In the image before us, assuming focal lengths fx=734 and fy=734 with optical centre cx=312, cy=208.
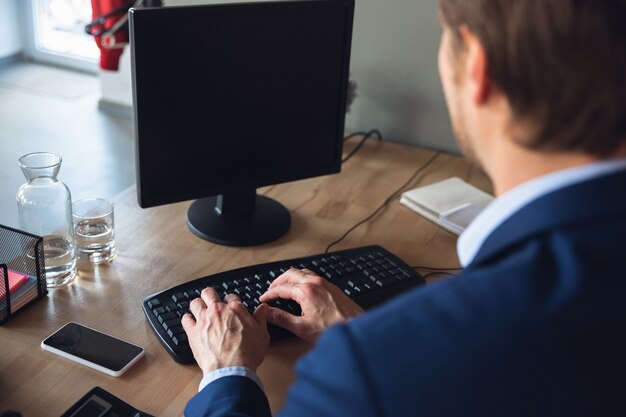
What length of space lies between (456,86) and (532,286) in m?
0.25

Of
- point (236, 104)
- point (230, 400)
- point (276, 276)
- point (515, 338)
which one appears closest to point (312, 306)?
point (276, 276)

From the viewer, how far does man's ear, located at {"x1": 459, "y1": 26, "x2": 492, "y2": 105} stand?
28.9 inches

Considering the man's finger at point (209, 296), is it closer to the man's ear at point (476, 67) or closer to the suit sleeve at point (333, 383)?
the suit sleeve at point (333, 383)

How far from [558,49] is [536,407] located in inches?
13.2

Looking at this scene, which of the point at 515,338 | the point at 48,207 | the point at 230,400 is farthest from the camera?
the point at 48,207

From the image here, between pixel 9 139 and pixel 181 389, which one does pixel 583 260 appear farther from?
pixel 9 139

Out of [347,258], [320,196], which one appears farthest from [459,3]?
[320,196]

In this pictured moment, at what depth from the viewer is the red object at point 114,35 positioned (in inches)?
120

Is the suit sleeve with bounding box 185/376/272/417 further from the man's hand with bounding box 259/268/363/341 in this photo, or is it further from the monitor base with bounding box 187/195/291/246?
the monitor base with bounding box 187/195/291/246

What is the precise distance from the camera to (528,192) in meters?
0.75

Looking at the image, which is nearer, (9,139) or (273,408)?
(273,408)

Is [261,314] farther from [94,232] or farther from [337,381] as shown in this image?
[337,381]

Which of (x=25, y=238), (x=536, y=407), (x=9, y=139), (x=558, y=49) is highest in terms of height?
(x=558, y=49)

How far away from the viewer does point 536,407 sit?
0.70 m
